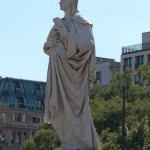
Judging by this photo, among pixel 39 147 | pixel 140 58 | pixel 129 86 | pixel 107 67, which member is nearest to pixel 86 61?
pixel 39 147

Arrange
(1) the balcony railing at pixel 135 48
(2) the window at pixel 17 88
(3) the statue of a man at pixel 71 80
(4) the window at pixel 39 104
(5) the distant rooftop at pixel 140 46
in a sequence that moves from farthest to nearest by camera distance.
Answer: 1. (2) the window at pixel 17 88
2. (4) the window at pixel 39 104
3. (5) the distant rooftop at pixel 140 46
4. (1) the balcony railing at pixel 135 48
5. (3) the statue of a man at pixel 71 80

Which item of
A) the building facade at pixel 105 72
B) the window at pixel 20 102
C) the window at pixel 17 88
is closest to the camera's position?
the building facade at pixel 105 72

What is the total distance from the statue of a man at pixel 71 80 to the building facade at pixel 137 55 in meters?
120

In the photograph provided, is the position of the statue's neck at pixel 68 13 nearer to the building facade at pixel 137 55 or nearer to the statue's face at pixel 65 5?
the statue's face at pixel 65 5

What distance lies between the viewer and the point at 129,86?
259 ft

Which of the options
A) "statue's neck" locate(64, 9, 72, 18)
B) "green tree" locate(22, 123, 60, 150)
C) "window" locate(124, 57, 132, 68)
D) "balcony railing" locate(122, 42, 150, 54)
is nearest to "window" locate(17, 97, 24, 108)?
"balcony railing" locate(122, 42, 150, 54)

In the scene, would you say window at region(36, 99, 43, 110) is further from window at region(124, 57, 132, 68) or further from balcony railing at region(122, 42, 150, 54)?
window at region(124, 57, 132, 68)

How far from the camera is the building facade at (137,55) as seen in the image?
136 meters

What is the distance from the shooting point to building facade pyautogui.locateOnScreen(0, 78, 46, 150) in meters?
158

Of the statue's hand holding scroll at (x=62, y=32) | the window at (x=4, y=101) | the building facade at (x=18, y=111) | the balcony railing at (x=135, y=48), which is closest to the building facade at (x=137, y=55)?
the balcony railing at (x=135, y=48)

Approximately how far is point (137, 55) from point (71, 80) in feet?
403

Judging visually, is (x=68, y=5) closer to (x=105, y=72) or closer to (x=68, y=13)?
(x=68, y=13)

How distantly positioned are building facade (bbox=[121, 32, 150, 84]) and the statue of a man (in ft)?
392

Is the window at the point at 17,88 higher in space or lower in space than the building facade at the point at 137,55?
lower
